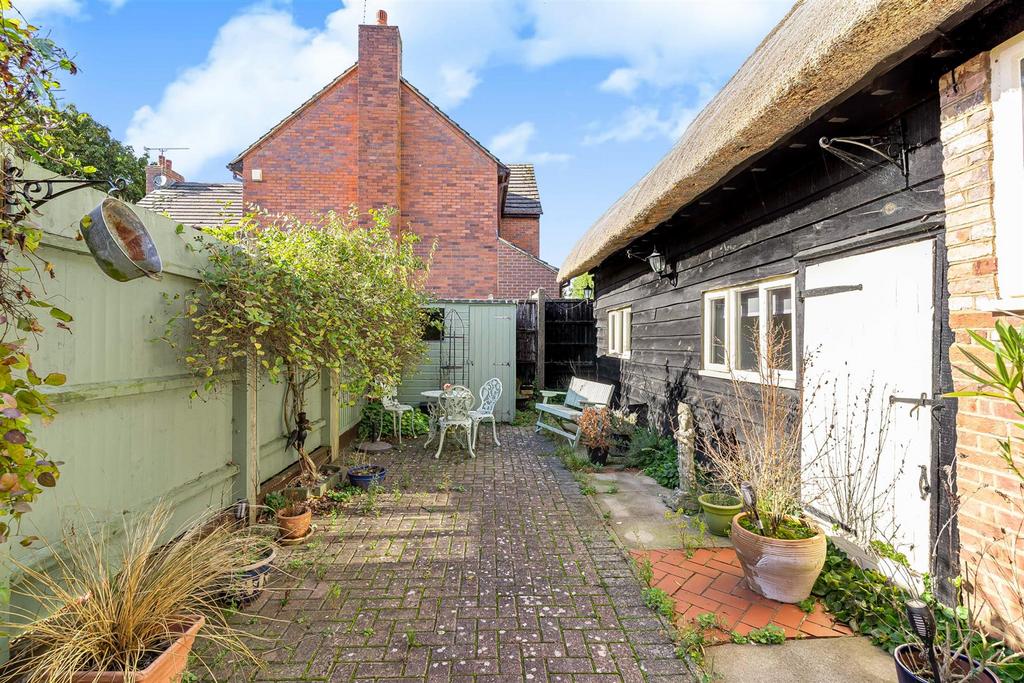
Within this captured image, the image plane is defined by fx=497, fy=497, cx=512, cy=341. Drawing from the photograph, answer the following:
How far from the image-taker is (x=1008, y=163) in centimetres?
202

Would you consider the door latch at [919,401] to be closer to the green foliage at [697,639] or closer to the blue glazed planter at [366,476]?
the green foliage at [697,639]

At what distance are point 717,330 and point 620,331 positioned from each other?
354 cm

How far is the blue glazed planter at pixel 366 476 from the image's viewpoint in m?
5.06

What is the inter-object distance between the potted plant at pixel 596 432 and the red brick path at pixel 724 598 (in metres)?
2.49

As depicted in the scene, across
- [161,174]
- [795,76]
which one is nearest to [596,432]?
[795,76]

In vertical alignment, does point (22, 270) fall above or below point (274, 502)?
above

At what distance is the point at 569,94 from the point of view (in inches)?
350

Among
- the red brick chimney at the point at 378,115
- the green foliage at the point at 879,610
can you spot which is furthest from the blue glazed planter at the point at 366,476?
the red brick chimney at the point at 378,115

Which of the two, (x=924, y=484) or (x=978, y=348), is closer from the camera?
(x=978, y=348)

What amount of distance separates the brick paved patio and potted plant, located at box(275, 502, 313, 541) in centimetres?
14

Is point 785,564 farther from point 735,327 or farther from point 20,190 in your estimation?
point 20,190

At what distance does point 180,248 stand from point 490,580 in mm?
2834

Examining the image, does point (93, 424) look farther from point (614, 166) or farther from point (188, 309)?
point (614, 166)

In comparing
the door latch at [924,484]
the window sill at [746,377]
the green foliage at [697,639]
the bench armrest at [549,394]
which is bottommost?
the green foliage at [697,639]
